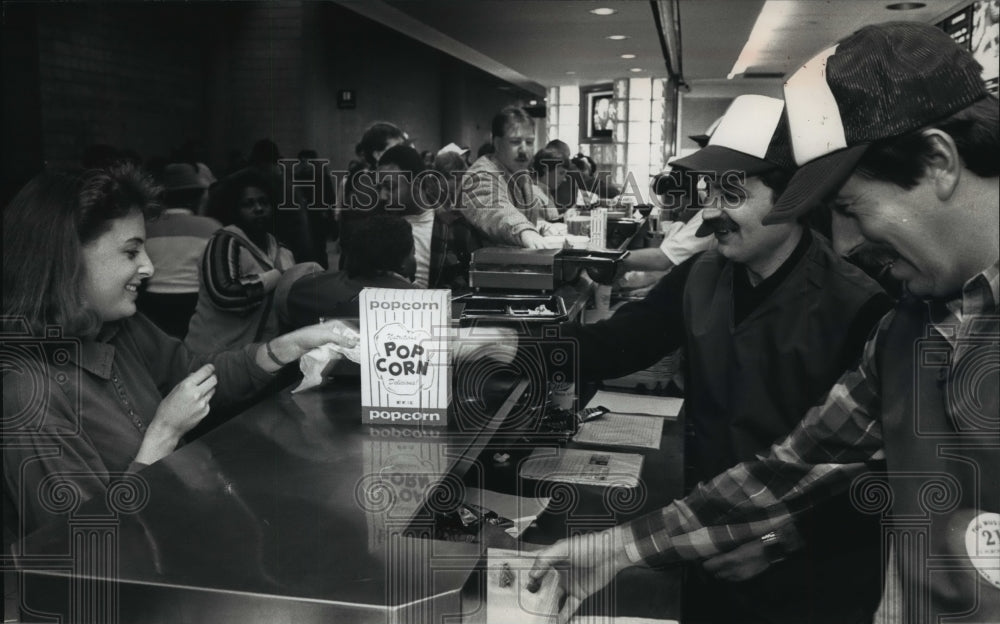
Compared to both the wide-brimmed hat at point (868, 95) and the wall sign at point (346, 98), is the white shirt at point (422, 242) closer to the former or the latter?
the wall sign at point (346, 98)

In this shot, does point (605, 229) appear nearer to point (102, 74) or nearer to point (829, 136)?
point (102, 74)

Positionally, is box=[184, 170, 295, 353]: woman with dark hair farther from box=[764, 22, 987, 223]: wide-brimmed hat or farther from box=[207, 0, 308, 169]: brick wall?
box=[764, 22, 987, 223]: wide-brimmed hat

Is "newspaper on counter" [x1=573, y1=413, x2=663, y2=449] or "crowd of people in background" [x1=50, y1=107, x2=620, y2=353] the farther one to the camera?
"crowd of people in background" [x1=50, y1=107, x2=620, y2=353]

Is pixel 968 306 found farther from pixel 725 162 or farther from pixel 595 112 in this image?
pixel 595 112

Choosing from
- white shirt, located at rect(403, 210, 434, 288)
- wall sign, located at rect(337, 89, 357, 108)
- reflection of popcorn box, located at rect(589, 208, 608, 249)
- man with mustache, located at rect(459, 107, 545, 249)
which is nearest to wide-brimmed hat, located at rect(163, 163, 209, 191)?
wall sign, located at rect(337, 89, 357, 108)

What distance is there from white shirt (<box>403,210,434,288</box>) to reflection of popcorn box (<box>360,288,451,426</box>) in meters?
1.12

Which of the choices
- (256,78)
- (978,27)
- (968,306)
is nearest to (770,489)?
(968,306)

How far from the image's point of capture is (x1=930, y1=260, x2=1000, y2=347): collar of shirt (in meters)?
1.03

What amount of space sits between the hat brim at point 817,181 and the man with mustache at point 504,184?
1820 mm

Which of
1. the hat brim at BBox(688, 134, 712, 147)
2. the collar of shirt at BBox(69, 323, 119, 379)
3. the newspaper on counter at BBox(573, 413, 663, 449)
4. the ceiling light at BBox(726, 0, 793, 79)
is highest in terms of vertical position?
the ceiling light at BBox(726, 0, 793, 79)

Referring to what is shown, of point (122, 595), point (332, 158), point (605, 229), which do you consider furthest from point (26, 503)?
point (605, 229)

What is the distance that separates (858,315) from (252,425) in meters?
1.32

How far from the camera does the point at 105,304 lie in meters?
1.85

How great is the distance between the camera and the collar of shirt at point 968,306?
1.03m
